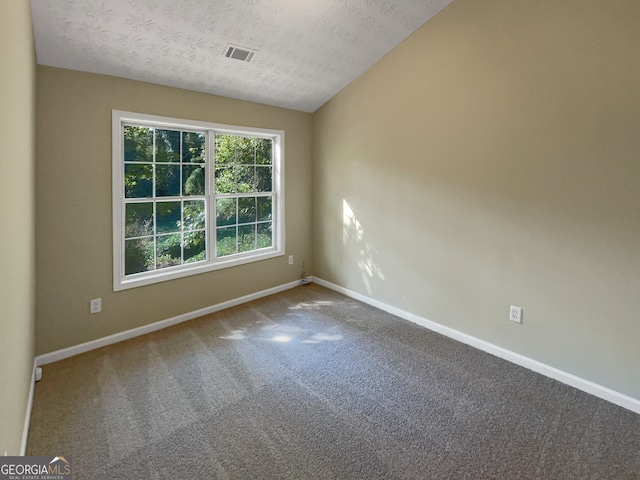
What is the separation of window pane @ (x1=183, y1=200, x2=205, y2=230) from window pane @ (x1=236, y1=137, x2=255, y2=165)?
72cm

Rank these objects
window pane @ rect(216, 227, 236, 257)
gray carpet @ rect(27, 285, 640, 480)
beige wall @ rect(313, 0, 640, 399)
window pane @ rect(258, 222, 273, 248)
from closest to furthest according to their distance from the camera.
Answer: gray carpet @ rect(27, 285, 640, 480) → beige wall @ rect(313, 0, 640, 399) → window pane @ rect(216, 227, 236, 257) → window pane @ rect(258, 222, 273, 248)

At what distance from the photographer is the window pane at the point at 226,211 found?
12.7 feet

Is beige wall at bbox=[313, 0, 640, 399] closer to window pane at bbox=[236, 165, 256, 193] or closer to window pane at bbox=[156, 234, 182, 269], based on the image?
window pane at bbox=[236, 165, 256, 193]

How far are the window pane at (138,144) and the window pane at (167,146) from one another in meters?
0.07

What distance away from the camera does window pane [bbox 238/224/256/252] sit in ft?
13.5

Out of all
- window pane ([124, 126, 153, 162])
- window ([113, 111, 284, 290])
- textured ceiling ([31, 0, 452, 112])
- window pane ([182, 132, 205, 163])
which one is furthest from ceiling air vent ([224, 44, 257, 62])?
window pane ([124, 126, 153, 162])

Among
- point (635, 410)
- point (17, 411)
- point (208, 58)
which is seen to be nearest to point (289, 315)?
point (17, 411)

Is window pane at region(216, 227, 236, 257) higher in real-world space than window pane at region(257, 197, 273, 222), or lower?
lower

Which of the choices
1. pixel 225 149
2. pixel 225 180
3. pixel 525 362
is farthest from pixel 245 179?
pixel 525 362

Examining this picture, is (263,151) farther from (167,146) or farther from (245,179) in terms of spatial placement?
(167,146)

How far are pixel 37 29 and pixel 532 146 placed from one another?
359 centimetres

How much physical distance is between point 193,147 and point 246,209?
939 mm

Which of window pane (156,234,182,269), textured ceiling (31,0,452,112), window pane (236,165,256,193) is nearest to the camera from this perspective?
textured ceiling (31,0,452,112)

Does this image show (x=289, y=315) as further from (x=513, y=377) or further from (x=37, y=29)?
(x=37, y=29)
